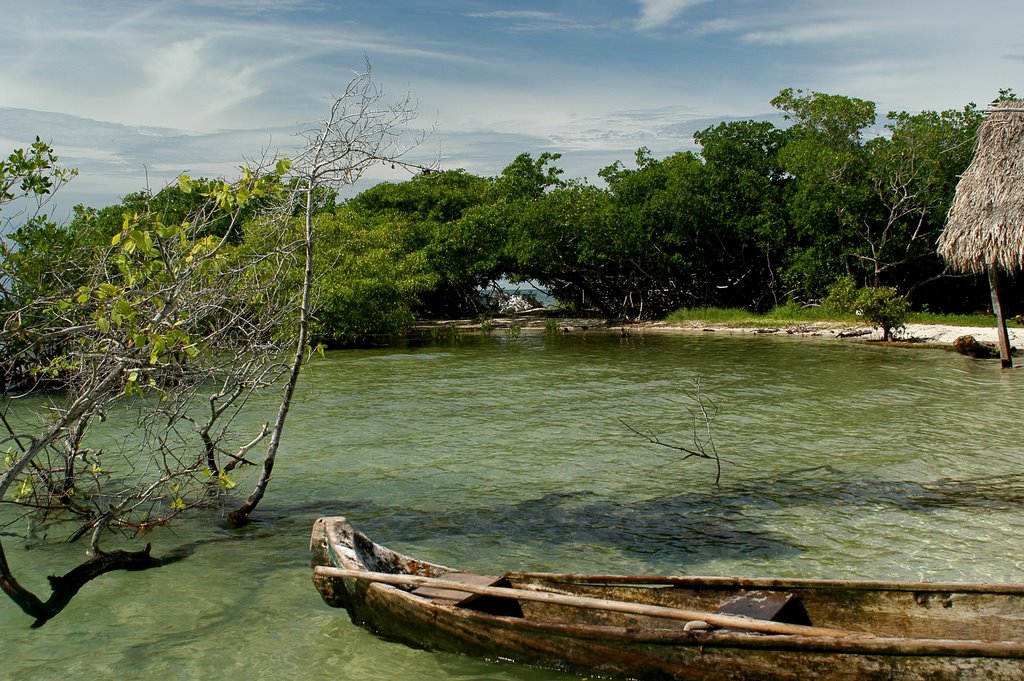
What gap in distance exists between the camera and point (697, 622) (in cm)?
416

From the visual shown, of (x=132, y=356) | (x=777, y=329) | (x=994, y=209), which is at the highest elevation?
(x=994, y=209)

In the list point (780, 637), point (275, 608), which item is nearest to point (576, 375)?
point (275, 608)

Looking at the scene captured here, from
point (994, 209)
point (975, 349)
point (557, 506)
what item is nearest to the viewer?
point (557, 506)

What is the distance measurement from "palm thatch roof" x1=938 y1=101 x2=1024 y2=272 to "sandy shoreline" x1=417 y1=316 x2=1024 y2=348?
484 centimetres

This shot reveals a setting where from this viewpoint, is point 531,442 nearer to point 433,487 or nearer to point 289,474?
point 433,487

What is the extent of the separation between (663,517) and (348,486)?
11.4ft

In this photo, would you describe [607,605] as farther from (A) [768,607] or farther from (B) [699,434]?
(B) [699,434]

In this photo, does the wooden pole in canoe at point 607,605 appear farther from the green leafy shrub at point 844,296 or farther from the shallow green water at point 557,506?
the green leafy shrub at point 844,296

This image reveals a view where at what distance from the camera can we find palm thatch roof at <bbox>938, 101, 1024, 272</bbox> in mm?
14133

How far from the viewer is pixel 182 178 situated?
18.1ft

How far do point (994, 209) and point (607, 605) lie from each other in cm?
1339

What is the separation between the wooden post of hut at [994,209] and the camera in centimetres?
1414

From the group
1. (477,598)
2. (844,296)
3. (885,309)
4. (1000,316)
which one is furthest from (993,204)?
(477,598)

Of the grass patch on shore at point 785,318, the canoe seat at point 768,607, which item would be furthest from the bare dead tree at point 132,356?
the grass patch on shore at point 785,318
